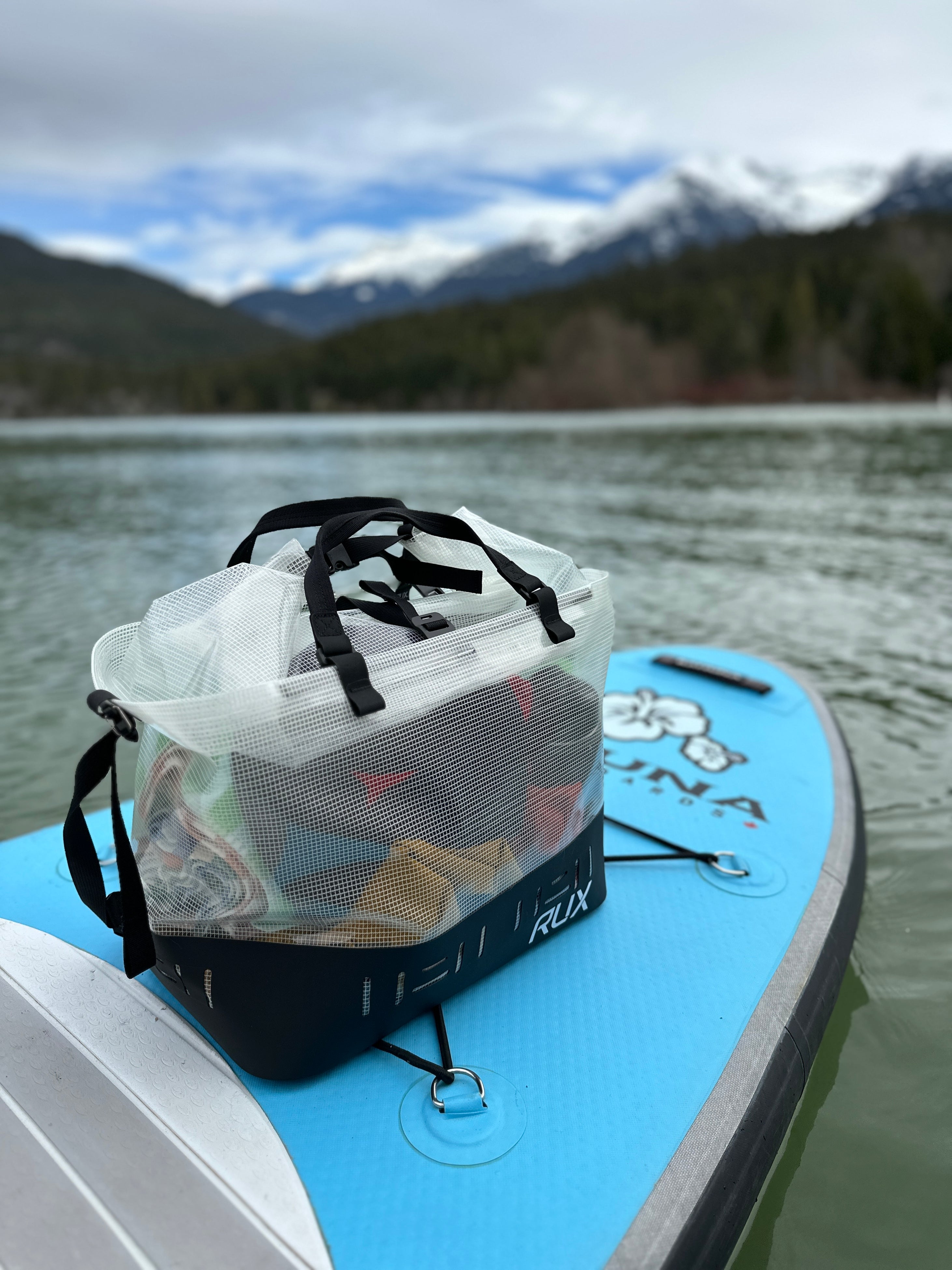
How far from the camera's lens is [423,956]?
5.41 ft

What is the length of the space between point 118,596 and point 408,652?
7.04m

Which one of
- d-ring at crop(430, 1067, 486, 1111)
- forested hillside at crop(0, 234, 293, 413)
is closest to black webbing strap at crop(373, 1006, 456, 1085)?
d-ring at crop(430, 1067, 486, 1111)

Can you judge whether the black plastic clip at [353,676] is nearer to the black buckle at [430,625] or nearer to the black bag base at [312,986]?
A: the black buckle at [430,625]

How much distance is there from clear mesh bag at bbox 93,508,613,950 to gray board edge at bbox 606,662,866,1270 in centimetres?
60

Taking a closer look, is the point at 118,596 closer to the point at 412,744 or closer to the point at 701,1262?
the point at 412,744

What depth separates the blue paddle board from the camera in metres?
1.34

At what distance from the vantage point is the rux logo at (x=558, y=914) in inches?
77.5

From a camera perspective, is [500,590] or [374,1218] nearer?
[374,1218]

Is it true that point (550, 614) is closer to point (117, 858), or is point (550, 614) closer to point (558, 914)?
point (558, 914)

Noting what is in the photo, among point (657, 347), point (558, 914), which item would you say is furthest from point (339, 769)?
point (657, 347)

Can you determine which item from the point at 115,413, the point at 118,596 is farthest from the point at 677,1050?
the point at 115,413

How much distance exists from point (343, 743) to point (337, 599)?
694 millimetres

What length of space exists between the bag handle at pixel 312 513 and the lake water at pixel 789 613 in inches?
21.1

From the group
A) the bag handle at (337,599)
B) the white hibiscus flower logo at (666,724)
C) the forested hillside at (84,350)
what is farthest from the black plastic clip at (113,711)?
→ the forested hillside at (84,350)
